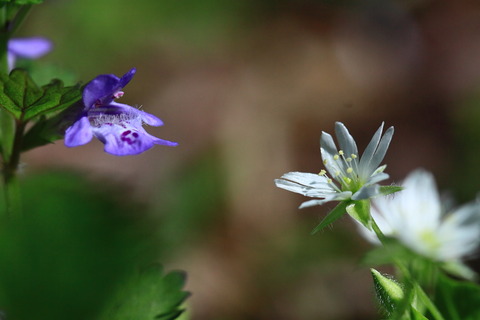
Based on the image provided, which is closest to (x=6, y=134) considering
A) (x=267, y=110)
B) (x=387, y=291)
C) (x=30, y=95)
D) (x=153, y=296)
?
(x=30, y=95)

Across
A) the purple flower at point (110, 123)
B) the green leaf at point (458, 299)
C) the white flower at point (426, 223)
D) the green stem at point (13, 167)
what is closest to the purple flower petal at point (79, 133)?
the purple flower at point (110, 123)

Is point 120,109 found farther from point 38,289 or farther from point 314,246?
point 314,246

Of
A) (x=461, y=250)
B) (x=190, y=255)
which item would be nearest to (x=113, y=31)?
(x=190, y=255)

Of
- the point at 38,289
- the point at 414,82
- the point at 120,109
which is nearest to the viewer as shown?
the point at 38,289

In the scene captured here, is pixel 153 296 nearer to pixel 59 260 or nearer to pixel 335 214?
pixel 335 214

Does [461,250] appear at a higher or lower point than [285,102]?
lower
